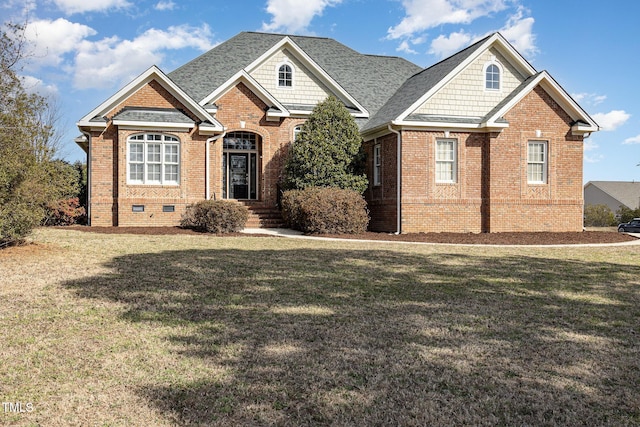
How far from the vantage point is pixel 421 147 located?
66.9 ft

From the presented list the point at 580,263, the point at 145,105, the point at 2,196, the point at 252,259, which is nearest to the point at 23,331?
the point at 252,259

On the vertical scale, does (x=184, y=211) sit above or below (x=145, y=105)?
below

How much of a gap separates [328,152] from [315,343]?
1549 cm

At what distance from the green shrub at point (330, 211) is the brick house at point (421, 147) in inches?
74.8

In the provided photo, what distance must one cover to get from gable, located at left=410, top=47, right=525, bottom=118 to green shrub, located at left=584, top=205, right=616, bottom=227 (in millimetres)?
24786

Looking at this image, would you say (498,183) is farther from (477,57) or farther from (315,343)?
(315,343)

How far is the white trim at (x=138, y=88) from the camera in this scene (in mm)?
20516

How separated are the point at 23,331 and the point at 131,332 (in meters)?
1.23

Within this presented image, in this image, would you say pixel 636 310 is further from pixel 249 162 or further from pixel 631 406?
pixel 249 162

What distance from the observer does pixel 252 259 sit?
1173 cm

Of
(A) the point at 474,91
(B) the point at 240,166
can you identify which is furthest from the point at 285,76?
(A) the point at 474,91

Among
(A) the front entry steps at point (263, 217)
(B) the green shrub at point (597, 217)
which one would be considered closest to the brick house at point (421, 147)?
(A) the front entry steps at point (263, 217)

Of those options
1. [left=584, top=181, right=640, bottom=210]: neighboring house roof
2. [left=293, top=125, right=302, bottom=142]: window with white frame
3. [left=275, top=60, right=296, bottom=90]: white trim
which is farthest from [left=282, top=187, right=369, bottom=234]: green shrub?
[left=584, top=181, right=640, bottom=210]: neighboring house roof

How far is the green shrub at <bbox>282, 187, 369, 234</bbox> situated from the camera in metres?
18.6
